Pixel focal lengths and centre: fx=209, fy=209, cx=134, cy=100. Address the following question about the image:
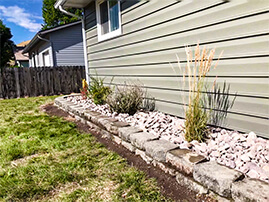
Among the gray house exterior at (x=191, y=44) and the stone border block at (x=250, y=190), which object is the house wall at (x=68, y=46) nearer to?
the gray house exterior at (x=191, y=44)

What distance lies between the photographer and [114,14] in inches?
178

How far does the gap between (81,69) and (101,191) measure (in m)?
7.96

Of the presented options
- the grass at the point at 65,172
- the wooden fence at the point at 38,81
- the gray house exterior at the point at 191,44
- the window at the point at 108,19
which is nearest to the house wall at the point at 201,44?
the gray house exterior at the point at 191,44

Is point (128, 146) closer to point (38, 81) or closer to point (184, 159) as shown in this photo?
point (184, 159)

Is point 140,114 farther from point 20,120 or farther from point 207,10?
point 20,120

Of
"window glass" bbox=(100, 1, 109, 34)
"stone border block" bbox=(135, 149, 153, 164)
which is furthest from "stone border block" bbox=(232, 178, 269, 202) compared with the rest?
"window glass" bbox=(100, 1, 109, 34)

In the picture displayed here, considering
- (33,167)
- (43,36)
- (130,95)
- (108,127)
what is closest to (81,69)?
(43,36)

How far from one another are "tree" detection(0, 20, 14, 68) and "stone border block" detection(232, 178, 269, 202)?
996 inches

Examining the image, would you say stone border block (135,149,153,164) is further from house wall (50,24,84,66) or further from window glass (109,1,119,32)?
house wall (50,24,84,66)

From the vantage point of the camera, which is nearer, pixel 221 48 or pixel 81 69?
pixel 221 48

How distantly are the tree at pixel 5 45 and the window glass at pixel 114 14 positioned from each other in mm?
21642

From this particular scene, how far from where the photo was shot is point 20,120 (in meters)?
4.06

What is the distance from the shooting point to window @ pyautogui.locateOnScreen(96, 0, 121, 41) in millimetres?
4437

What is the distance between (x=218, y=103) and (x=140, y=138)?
3.41 ft
